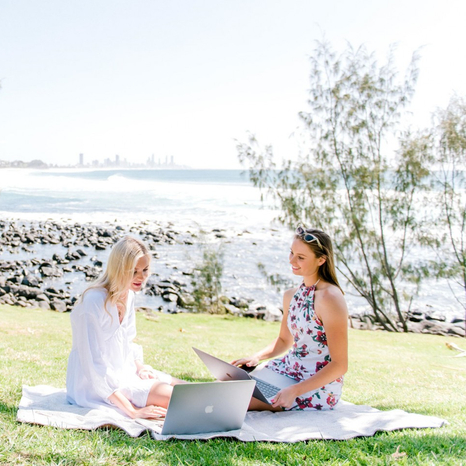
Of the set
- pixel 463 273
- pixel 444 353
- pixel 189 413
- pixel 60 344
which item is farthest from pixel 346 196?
pixel 189 413

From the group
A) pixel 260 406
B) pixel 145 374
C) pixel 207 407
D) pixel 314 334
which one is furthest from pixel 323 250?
pixel 145 374

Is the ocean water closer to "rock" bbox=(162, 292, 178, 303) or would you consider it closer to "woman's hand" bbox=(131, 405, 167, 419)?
"rock" bbox=(162, 292, 178, 303)

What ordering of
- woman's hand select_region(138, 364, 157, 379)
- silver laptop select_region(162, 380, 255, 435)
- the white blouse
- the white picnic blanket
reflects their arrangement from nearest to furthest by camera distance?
1. silver laptop select_region(162, 380, 255, 435)
2. the white picnic blanket
3. the white blouse
4. woman's hand select_region(138, 364, 157, 379)

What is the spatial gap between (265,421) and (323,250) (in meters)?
1.20

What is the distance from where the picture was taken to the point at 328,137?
1238 cm

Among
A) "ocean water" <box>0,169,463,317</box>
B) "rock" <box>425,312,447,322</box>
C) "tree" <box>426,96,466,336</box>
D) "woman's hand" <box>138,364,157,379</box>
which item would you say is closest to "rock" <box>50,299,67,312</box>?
"ocean water" <box>0,169,463,317</box>

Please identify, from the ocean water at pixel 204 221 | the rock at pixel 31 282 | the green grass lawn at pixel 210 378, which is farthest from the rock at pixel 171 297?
the rock at pixel 31 282

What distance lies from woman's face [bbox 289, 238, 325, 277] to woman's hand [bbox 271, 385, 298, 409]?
78cm

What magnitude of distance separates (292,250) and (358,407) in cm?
125

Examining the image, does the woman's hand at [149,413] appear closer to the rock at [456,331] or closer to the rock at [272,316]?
the rock at [272,316]

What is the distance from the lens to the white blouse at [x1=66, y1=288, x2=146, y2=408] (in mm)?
3129

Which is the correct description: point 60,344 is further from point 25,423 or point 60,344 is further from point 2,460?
point 2,460

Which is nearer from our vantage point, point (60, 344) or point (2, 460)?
point (2, 460)

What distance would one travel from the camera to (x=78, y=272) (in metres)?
19.0
